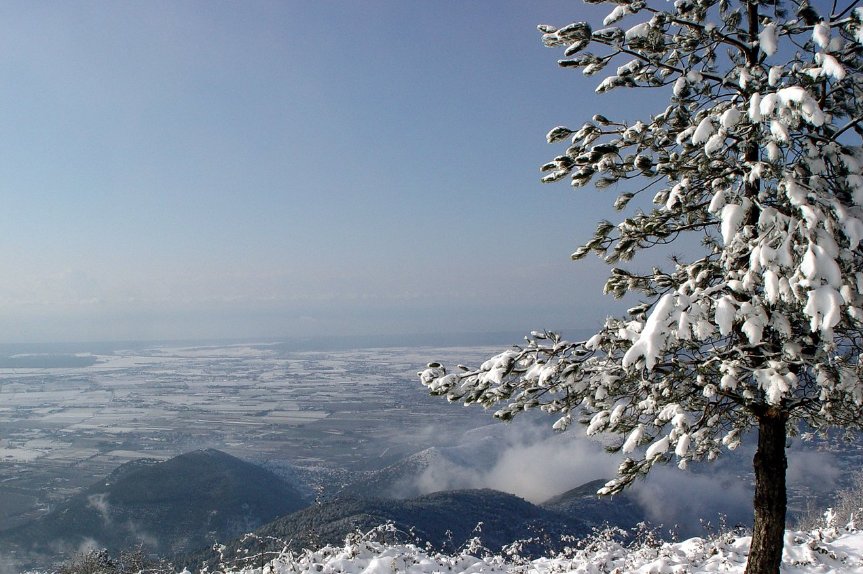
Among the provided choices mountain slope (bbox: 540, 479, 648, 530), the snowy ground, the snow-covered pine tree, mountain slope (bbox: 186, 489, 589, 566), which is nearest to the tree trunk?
the snow-covered pine tree

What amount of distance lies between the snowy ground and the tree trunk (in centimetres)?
206

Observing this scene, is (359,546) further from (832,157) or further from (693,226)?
(832,157)

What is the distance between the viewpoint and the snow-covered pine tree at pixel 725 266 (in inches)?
178

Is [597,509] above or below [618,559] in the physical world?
below

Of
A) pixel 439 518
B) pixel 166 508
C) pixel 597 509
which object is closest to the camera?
pixel 439 518

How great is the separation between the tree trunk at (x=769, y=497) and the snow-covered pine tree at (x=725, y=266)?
0.05 ft

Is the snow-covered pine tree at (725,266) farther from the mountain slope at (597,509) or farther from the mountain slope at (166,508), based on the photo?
the mountain slope at (166,508)

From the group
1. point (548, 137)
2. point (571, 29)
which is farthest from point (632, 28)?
point (548, 137)

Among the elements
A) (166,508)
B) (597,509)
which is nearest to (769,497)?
(597,509)

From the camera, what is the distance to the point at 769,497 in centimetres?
614

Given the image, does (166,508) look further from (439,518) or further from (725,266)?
(725,266)

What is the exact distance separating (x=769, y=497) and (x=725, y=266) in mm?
2891

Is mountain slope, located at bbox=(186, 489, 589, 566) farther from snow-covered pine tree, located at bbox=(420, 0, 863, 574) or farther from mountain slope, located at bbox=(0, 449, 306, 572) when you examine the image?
snow-covered pine tree, located at bbox=(420, 0, 863, 574)

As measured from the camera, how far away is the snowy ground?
8039 millimetres
